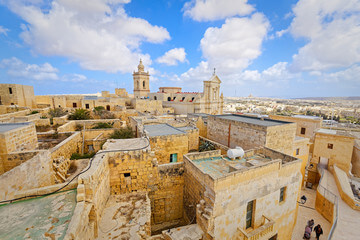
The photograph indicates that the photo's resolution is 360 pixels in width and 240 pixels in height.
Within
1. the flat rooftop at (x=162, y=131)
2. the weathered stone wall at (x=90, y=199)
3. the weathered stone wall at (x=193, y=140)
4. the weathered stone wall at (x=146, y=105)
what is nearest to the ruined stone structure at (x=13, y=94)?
the weathered stone wall at (x=146, y=105)

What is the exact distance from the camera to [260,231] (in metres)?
5.37

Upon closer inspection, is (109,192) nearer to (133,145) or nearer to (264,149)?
(133,145)

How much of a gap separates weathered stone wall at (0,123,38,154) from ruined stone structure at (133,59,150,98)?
33.1m

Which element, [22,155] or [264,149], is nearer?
[22,155]

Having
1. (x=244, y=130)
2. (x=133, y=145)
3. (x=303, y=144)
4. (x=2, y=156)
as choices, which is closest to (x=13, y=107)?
(x=2, y=156)

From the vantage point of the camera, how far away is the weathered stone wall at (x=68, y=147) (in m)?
8.01

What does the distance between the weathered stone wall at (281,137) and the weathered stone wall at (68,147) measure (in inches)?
435

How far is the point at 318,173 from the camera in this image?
16.2 m

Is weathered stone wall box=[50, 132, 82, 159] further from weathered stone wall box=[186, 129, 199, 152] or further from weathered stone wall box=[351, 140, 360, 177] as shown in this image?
weathered stone wall box=[351, 140, 360, 177]

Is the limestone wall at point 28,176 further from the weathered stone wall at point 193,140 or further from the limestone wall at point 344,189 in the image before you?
the limestone wall at point 344,189

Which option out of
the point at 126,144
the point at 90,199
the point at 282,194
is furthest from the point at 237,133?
the point at 90,199

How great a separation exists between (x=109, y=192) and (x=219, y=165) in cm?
442

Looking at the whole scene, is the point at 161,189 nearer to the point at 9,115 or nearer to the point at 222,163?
the point at 222,163

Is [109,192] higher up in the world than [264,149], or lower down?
lower down
